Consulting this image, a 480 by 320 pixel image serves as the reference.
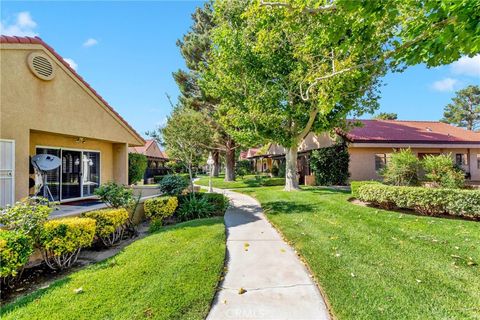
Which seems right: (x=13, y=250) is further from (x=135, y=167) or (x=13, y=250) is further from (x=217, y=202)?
(x=135, y=167)

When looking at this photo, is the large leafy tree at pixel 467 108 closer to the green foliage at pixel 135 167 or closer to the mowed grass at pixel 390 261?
the mowed grass at pixel 390 261

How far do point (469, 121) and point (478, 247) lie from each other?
6460cm

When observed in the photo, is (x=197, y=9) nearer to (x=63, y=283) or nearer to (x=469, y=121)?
(x=63, y=283)

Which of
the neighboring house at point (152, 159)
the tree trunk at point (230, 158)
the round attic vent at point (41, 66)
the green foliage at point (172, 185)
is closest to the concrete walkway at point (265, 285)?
the green foliage at point (172, 185)

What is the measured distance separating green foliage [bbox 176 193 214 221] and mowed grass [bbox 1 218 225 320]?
141 inches

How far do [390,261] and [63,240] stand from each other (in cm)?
706

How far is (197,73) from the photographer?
81.8ft

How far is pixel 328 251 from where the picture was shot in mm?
5984

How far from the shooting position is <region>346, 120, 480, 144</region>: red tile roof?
792 inches

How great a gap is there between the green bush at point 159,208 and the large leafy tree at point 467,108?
2635 inches

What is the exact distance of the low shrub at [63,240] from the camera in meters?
5.35

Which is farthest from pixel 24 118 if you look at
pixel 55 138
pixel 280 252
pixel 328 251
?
pixel 328 251

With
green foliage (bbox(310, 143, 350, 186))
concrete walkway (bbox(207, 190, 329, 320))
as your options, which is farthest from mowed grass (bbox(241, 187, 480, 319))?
green foliage (bbox(310, 143, 350, 186))

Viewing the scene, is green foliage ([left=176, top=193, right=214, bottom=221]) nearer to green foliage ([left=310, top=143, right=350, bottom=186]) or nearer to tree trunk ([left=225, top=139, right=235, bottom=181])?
green foliage ([left=310, top=143, right=350, bottom=186])
